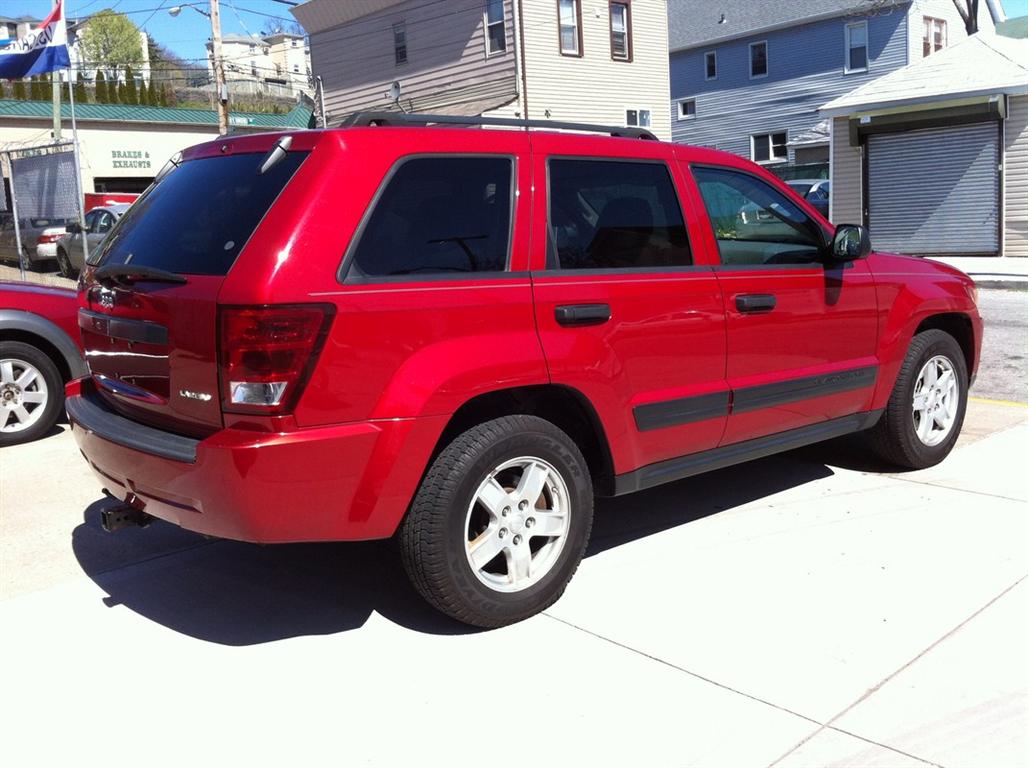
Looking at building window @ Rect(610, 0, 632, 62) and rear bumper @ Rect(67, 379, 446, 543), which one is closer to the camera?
rear bumper @ Rect(67, 379, 446, 543)

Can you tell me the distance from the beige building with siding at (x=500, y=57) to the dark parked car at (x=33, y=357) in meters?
20.9

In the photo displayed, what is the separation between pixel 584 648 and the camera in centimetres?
382

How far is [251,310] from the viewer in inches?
133

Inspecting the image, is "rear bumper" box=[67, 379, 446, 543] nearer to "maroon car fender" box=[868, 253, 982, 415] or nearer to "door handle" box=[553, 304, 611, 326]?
"door handle" box=[553, 304, 611, 326]

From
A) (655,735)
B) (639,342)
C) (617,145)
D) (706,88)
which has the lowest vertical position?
(655,735)

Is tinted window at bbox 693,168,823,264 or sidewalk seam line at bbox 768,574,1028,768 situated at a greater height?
tinted window at bbox 693,168,823,264

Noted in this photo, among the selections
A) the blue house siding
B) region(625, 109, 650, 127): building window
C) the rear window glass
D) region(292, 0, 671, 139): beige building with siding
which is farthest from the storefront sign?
the rear window glass

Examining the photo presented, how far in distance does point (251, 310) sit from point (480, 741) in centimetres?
155

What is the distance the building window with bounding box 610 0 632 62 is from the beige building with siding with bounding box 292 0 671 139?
0.03 meters

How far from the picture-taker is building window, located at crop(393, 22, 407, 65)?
30.2m

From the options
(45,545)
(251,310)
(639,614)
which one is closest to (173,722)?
(251,310)

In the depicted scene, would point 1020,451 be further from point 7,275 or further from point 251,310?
point 7,275

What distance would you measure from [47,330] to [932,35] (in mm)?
35811

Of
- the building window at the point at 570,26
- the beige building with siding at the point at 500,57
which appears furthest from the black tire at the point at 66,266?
the building window at the point at 570,26
